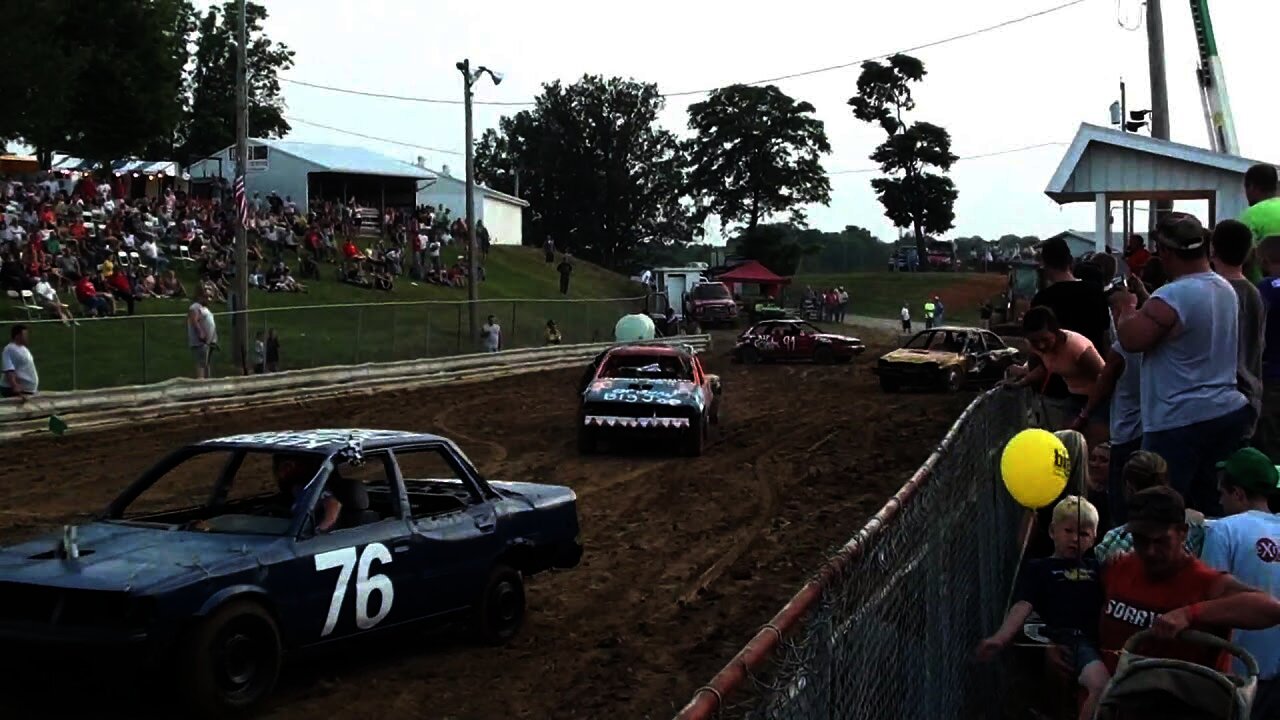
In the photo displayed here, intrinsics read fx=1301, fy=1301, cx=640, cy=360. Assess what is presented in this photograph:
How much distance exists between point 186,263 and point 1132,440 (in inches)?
1281

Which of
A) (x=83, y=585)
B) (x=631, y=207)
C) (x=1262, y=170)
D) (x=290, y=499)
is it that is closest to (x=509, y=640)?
(x=290, y=499)

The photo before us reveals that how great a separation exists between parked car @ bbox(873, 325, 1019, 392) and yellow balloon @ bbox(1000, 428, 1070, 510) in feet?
67.6

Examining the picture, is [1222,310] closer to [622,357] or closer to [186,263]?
[622,357]

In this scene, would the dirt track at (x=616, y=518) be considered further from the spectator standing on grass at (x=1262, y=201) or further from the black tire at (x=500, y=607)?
the spectator standing on grass at (x=1262, y=201)

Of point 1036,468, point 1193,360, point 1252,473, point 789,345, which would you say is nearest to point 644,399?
point 1036,468

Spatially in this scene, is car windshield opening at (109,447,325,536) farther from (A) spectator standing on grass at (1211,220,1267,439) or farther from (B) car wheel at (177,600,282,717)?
(A) spectator standing on grass at (1211,220,1267,439)

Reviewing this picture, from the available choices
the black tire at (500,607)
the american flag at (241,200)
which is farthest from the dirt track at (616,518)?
the american flag at (241,200)

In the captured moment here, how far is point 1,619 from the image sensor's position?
6445mm

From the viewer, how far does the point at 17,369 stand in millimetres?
18766

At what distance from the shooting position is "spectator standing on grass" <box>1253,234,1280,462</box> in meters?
7.39

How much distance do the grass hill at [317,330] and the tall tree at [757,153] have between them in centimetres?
4723

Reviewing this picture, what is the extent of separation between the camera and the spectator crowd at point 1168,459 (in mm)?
4648

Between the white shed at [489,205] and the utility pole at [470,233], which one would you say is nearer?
the utility pole at [470,233]

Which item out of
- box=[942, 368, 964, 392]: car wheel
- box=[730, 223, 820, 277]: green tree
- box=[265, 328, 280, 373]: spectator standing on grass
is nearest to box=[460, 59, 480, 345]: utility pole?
box=[265, 328, 280, 373]: spectator standing on grass
